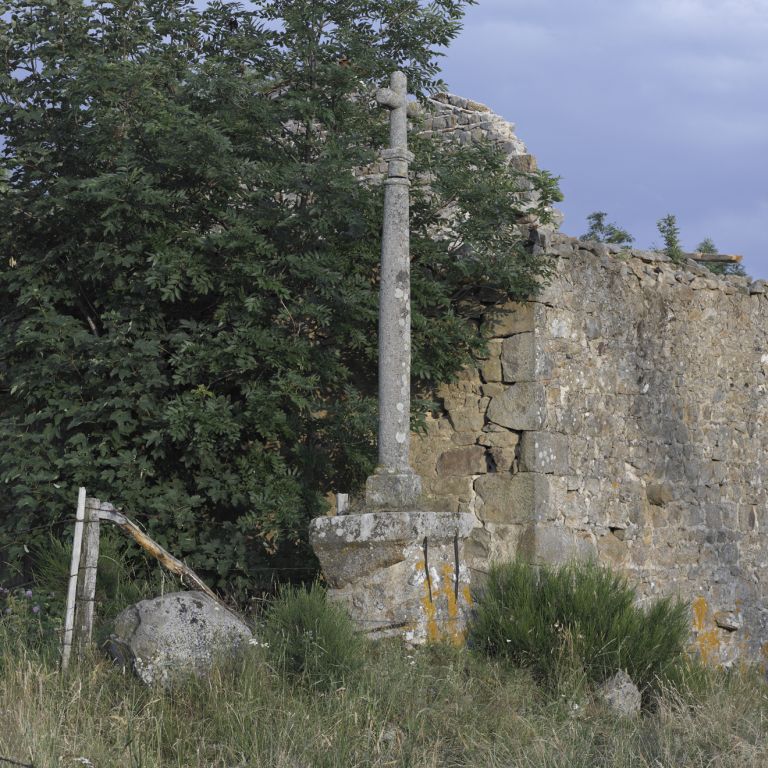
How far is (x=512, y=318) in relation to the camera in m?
8.86

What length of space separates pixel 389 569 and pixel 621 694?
4.94ft

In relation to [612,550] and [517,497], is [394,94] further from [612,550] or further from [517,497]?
[612,550]

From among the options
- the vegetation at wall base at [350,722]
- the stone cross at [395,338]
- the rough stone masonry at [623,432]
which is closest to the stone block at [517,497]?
the rough stone masonry at [623,432]

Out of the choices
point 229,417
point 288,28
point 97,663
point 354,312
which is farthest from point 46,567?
point 288,28

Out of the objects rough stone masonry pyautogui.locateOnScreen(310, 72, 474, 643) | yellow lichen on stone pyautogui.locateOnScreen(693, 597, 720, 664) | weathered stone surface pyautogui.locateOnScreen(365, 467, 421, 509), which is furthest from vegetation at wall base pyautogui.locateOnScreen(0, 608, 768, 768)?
yellow lichen on stone pyautogui.locateOnScreen(693, 597, 720, 664)

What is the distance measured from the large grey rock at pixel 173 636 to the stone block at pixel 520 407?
338cm

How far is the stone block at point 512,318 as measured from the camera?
28.9ft

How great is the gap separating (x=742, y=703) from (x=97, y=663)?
12.0ft

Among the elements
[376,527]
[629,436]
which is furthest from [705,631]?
[376,527]

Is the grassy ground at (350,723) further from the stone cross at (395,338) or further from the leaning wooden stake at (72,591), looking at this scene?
the stone cross at (395,338)

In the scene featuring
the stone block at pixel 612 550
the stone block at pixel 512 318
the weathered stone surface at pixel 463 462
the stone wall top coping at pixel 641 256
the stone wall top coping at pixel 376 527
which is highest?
the stone wall top coping at pixel 641 256

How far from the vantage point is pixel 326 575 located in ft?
21.7

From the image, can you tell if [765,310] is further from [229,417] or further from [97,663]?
[97,663]

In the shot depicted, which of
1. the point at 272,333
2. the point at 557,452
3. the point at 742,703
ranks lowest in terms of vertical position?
the point at 742,703
